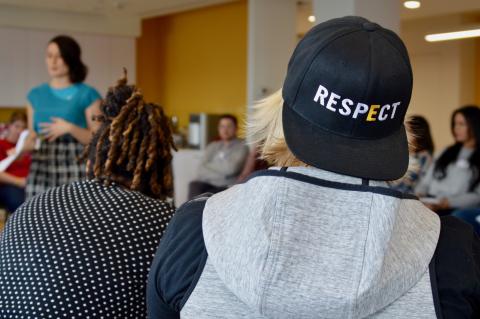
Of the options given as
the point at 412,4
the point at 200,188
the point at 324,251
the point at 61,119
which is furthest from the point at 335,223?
the point at 412,4

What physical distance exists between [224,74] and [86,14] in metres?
1.92

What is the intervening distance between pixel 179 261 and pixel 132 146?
83 centimetres

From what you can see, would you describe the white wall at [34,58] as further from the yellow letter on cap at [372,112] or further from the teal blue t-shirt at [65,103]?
the yellow letter on cap at [372,112]

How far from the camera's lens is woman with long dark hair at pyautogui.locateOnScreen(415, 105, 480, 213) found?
14.3 feet

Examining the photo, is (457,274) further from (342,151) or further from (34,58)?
(34,58)

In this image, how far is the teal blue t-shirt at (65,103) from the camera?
304cm

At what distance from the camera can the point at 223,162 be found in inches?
251

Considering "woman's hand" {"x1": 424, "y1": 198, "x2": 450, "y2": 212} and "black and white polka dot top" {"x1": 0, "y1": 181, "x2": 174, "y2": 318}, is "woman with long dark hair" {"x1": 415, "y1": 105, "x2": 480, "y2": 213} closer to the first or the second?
"woman's hand" {"x1": 424, "y1": 198, "x2": 450, "y2": 212}

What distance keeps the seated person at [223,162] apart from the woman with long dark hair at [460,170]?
7.10ft

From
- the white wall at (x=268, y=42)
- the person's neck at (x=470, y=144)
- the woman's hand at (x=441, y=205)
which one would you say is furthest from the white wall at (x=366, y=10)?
the white wall at (x=268, y=42)

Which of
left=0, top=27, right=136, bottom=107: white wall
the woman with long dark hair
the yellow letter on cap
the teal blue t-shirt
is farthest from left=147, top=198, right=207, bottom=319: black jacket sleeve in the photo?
left=0, top=27, right=136, bottom=107: white wall

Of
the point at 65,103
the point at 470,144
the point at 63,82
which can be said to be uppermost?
the point at 63,82

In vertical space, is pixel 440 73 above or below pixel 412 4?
below

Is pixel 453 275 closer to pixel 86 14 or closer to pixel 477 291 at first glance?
pixel 477 291
